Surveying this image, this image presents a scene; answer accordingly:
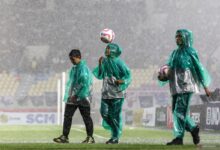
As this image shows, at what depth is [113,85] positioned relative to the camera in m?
6.80

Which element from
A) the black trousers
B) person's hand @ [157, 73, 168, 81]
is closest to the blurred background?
the black trousers

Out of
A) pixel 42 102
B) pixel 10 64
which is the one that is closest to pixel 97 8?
pixel 10 64

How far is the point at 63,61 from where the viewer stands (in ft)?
114

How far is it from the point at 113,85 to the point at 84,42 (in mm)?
29627

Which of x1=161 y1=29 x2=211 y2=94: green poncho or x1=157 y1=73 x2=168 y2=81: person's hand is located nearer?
x1=161 y1=29 x2=211 y2=94: green poncho

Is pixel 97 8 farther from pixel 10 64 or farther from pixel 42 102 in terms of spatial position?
pixel 42 102

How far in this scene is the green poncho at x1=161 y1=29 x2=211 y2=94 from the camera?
611 cm

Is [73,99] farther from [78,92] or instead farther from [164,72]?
[164,72]

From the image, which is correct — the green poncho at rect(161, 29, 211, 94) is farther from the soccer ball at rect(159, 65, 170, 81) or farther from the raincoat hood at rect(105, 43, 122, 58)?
the raincoat hood at rect(105, 43, 122, 58)

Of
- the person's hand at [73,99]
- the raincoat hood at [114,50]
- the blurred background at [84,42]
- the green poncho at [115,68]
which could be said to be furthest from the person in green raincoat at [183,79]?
the blurred background at [84,42]

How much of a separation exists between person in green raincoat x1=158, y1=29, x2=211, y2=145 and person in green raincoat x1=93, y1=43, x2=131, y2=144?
2.30ft

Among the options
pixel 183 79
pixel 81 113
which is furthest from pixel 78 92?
pixel 183 79

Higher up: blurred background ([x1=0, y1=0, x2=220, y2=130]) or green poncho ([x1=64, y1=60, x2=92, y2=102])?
blurred background ([x1=0, y1=0, x2=220, y2=130])

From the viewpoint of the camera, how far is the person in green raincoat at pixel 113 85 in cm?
680
